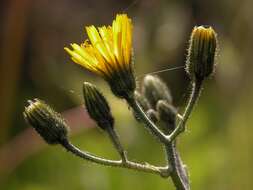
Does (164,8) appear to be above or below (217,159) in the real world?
above

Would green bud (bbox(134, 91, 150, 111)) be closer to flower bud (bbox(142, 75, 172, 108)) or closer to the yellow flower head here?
flower bud (bbox(142, 75, 172, 108))

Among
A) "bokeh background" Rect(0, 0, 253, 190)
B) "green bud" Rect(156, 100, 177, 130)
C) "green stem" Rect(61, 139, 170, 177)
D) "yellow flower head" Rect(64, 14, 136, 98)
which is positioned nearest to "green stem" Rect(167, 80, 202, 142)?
"green stem" Rect(61, 139, 170, 177)

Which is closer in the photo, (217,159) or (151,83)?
(151,83)

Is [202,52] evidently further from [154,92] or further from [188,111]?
[154,92]

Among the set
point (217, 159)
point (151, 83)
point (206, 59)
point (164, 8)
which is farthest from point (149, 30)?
point (206, 59)

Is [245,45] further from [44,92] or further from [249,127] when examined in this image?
[44,92]

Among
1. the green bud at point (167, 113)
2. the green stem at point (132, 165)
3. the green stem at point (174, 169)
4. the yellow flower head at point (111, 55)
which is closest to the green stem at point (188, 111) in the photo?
the green stem at point (174, 169)

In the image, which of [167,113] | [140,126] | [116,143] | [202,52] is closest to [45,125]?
[116,143]
